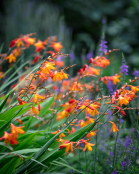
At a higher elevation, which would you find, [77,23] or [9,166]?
[77,23]

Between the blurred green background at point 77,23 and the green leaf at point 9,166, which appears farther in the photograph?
the blurred green background at point 77,23

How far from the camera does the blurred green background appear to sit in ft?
14.6

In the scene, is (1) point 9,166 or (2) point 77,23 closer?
(1) point 9,166

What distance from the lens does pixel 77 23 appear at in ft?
22.4

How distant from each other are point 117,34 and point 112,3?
189 cm

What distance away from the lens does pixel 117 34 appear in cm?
591

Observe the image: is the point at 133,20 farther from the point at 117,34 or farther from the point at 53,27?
the point at 53,27

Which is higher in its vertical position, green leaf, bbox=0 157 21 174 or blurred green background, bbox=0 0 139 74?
blurred green background, bbox=0 0 139 74

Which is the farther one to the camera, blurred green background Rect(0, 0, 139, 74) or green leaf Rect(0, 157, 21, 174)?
blurred green background Rect(0, 0, 139, 74)

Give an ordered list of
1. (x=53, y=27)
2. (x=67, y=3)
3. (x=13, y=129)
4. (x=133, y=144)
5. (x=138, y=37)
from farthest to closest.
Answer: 1. (x=67, y=3)
2. (x=138, y=37)
3. (x=53, y=27)
4. (x=133, y=144)
5. (x=13, y=129)

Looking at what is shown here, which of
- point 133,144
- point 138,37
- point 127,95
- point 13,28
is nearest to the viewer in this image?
point 127,95

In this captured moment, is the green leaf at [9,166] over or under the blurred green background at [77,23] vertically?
under

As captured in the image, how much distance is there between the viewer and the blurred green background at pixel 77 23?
4445 mm

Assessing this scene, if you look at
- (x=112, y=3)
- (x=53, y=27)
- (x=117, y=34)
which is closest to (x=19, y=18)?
(x=53, y=27)
